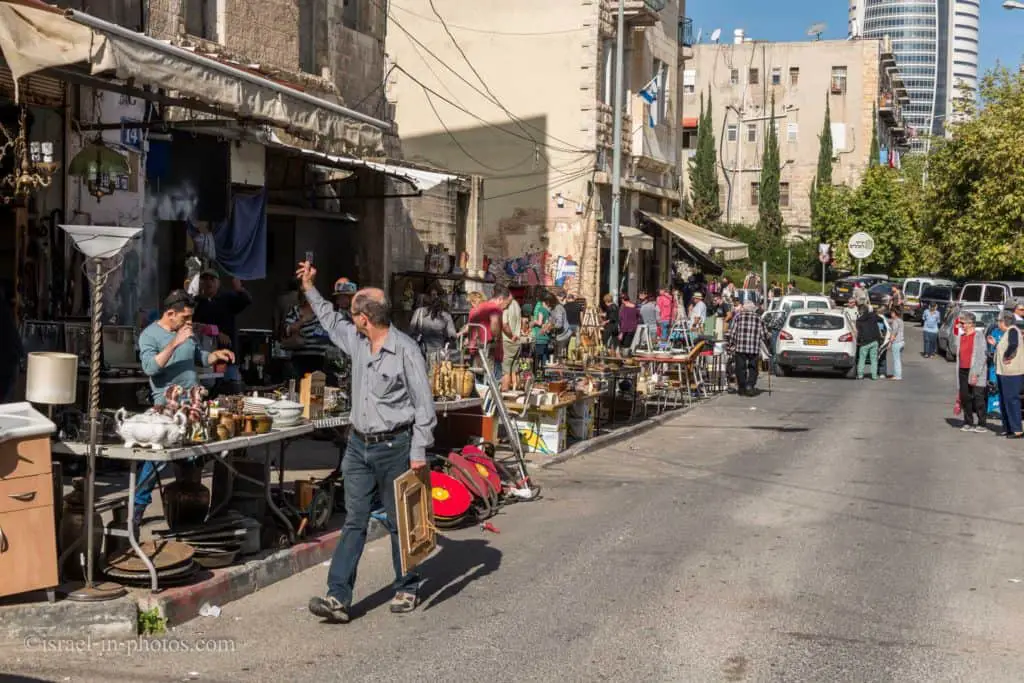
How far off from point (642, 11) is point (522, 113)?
4.54 meters

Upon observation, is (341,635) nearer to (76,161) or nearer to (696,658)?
(696,658)

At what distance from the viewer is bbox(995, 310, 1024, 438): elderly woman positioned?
17188 millimetres

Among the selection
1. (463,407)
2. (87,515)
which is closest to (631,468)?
(463,407)

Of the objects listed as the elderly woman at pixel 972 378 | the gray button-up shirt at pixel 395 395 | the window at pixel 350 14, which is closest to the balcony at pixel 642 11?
the window at pixel 350 14

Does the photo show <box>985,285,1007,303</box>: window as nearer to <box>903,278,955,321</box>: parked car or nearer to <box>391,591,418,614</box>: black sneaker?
<box>903,278,955,321</box>: parked car

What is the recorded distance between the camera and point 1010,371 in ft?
56.5

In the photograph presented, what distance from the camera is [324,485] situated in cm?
983

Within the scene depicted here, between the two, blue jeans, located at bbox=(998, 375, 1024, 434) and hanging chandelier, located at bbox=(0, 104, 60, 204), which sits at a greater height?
hanging chandelier, located at bbox=(0, 104, 60, 204)

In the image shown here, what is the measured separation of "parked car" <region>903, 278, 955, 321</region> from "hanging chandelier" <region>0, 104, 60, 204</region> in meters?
44.3

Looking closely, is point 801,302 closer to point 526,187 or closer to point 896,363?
point 896,363

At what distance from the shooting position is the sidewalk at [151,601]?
693 cm

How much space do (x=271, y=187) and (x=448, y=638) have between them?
12189 millimetres

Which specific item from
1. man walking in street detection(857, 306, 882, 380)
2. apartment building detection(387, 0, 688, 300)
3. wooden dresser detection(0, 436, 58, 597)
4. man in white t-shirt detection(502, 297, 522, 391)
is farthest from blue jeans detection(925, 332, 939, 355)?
wooden dresser detection(0, 436, 58, 597)

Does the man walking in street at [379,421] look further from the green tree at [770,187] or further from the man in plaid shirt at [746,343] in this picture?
the green tree at [770,187]
